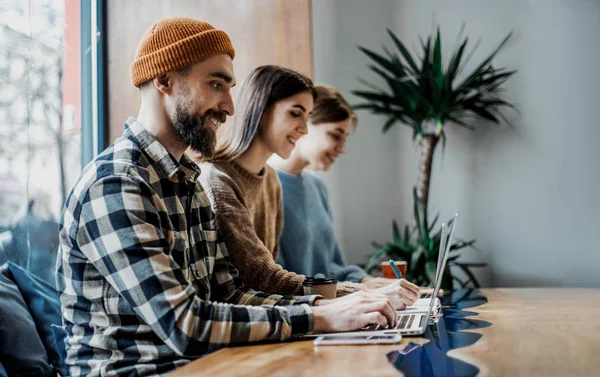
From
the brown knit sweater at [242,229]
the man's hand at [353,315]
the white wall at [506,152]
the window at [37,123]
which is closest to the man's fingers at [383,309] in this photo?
the man's hand at [353,315]

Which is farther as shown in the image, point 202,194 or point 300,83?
point 300,83

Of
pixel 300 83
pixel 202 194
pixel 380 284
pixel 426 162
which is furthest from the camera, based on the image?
pixel 426 162

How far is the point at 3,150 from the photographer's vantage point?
6.24ft

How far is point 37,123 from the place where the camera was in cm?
205

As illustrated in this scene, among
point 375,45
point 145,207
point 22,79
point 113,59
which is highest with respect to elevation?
point 375,45

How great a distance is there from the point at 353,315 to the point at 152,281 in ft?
1.35

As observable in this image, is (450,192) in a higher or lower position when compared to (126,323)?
higher

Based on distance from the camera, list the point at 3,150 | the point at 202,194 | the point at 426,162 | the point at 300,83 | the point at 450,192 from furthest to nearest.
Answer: the point at 450,192 < the point at 426,162 < the point at 300,83 < the point at 3,150 < the point at 202,194

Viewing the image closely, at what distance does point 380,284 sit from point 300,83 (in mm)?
763

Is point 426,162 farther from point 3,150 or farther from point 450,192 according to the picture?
point 3,150

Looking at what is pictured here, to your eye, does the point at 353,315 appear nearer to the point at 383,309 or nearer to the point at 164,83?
the point at 383,309

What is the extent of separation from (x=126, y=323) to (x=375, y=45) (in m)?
3.37

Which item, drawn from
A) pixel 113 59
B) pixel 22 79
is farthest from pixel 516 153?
pixel 22 79

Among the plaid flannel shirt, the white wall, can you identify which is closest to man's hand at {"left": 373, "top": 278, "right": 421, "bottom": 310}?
the plaid flannel shirt
